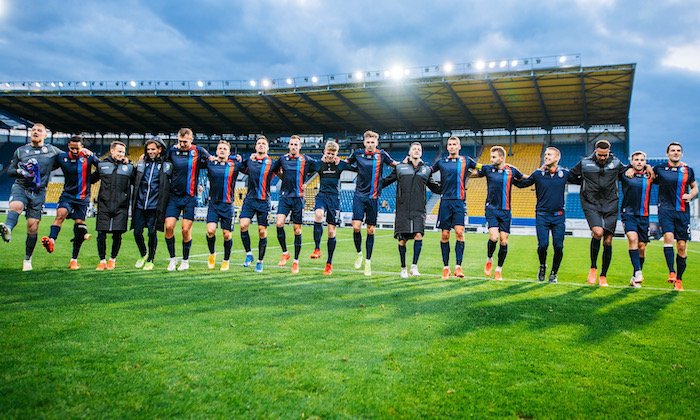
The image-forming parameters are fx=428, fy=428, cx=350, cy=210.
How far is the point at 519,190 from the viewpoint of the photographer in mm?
33219

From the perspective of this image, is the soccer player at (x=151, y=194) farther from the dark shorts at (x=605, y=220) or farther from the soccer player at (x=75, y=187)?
the dark shorts at (x=605, y=220)

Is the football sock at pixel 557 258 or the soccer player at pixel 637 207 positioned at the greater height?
the soccer player at pixel 637 207

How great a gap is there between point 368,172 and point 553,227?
3.12 m

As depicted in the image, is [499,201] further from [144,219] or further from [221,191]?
[144,219]

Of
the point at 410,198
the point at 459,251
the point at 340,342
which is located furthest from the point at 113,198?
the point at 459,251

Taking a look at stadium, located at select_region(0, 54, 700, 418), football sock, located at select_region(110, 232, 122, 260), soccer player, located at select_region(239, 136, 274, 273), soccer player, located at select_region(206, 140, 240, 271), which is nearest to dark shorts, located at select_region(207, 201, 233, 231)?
soccer player, located at select_region(206, 140, 240, 271)

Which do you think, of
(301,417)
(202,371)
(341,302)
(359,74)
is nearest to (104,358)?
(202,371)

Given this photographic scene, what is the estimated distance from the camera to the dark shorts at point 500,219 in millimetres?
7070

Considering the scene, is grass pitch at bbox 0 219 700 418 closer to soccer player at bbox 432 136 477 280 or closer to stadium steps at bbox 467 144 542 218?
soccer player at bbox 432 136 477 280

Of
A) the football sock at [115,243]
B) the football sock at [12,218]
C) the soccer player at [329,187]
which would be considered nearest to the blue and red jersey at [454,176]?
the soccer player at [329,187]

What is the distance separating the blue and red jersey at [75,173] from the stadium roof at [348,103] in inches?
979

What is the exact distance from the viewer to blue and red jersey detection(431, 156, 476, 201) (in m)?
7.11

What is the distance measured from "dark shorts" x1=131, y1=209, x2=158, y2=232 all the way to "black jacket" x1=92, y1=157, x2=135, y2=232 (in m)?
0.15

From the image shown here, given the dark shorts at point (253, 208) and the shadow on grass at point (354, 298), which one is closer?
the shadow on grass at point (354, 298)
